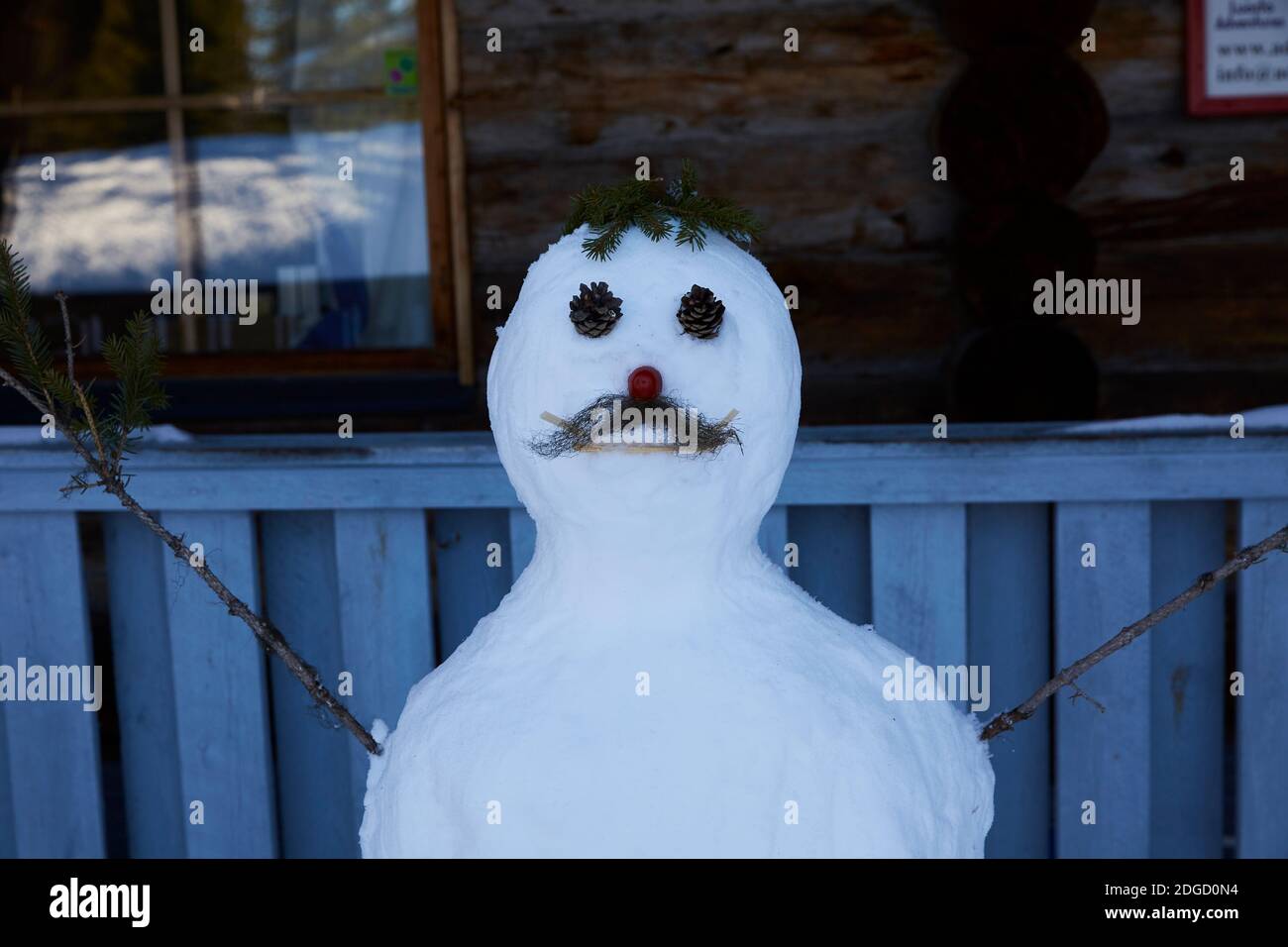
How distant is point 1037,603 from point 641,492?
1.19 meters

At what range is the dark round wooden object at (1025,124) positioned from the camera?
3176mm

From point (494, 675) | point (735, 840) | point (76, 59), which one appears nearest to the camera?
point (735, 840)

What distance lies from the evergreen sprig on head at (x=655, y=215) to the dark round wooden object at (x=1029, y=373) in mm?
1619

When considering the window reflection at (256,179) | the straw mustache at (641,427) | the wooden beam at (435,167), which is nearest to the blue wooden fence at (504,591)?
the straw mustache at (641,427)

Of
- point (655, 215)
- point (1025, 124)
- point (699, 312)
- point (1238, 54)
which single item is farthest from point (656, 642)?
point (1238, 54)

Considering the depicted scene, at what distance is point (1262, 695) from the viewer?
2471mm

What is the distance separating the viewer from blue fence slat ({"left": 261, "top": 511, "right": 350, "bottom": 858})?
2576 millimetres

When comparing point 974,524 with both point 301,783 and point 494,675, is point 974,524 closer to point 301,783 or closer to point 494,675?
point 494,675

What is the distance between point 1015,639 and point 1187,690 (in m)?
0.34

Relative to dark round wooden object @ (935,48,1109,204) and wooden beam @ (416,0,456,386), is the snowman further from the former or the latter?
wooden beam @ (416,0,456,386)

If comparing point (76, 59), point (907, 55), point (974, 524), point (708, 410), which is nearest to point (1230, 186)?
point (907, 55)

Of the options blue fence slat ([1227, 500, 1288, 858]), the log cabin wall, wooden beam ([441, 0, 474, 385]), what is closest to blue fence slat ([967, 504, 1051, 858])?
blue fence slat ([1227, 500, 1288, 858])

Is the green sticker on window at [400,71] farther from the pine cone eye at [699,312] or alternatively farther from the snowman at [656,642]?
the pine cone eye at [699,312]

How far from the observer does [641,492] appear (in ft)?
5.32
